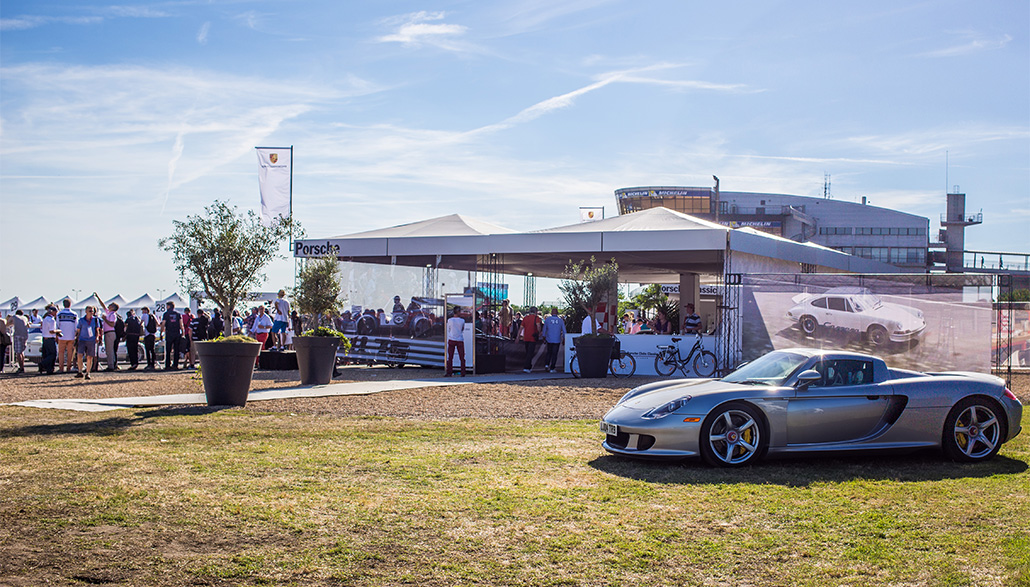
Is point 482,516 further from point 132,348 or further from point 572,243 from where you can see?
point 132,348

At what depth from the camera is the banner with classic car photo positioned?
16.6 m

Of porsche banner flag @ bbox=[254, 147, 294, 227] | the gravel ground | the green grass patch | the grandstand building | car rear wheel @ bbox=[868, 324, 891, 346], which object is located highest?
the grandstand building

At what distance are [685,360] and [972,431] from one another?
12.2 m

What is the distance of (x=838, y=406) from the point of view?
27.5 ft

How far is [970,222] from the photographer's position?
311 ft

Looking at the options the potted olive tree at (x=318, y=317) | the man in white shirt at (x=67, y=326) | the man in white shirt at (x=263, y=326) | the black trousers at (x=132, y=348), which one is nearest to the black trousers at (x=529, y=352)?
the potted olive tree at (x=318, y=317)

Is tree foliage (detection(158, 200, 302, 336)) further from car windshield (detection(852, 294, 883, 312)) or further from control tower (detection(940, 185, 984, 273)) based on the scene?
control tower (detection(940, 185, 984, 273))

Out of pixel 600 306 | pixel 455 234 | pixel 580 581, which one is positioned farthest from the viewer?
pixel 455 234

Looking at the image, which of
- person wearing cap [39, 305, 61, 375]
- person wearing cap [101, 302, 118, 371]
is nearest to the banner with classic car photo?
person wearing cap [101, 302, 118, 371]

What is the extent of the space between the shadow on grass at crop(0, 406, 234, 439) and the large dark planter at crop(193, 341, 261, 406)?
0.71m

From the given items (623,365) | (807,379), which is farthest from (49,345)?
(807,379)

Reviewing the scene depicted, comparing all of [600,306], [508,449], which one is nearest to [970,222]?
[600,306]

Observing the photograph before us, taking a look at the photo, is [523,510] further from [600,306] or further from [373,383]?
[600,306]

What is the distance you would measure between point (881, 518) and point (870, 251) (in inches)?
3757
